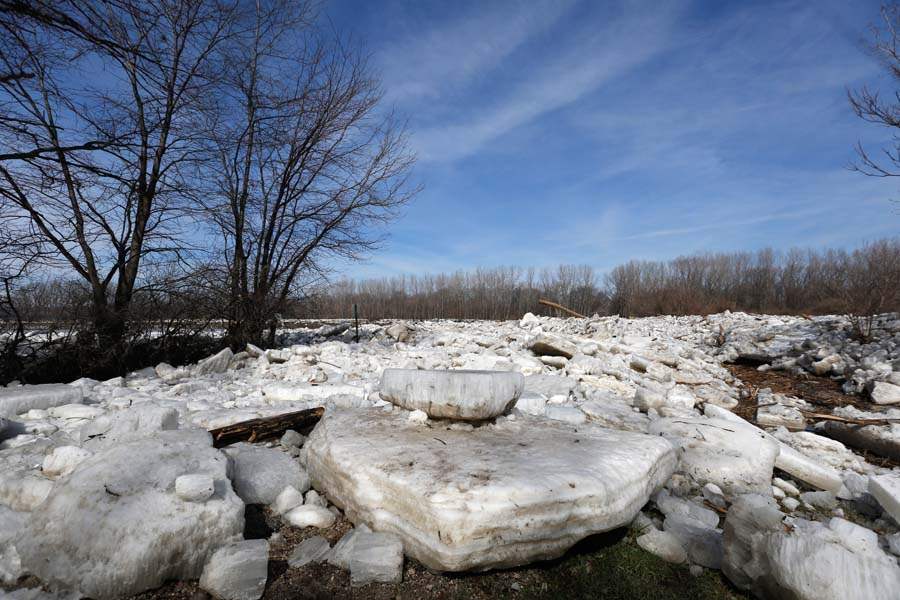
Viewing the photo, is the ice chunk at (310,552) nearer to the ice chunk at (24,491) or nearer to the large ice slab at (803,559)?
the ice chunk at (24,491)

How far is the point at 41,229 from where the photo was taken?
4.65 metres

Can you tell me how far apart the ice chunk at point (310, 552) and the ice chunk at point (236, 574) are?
151 millimetres

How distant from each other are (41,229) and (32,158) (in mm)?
1162

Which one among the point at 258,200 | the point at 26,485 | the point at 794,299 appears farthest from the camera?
the point at 794,299

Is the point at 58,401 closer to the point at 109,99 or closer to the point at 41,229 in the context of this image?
the point at 41,229

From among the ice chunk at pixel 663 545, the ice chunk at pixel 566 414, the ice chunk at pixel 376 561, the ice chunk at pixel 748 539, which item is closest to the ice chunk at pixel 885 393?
the ice chunk at pixel 566 414

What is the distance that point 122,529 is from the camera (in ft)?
4.75

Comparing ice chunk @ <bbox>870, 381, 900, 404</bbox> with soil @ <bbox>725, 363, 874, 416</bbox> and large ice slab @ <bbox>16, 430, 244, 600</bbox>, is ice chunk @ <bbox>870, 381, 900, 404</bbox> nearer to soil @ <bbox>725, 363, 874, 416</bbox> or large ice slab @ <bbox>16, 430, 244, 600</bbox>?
soil @ <bbox>725, 363, 874, 416</bbox>

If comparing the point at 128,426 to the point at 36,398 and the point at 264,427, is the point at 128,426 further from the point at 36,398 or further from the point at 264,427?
the point at 36,398

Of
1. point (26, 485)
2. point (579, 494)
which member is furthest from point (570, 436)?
point (26, 485)

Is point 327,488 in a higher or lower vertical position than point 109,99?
lower

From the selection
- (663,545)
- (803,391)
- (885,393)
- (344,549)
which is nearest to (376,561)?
(344,549)

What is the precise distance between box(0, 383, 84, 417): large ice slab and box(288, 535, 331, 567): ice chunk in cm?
273

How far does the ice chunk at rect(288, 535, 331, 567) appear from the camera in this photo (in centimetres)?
159
